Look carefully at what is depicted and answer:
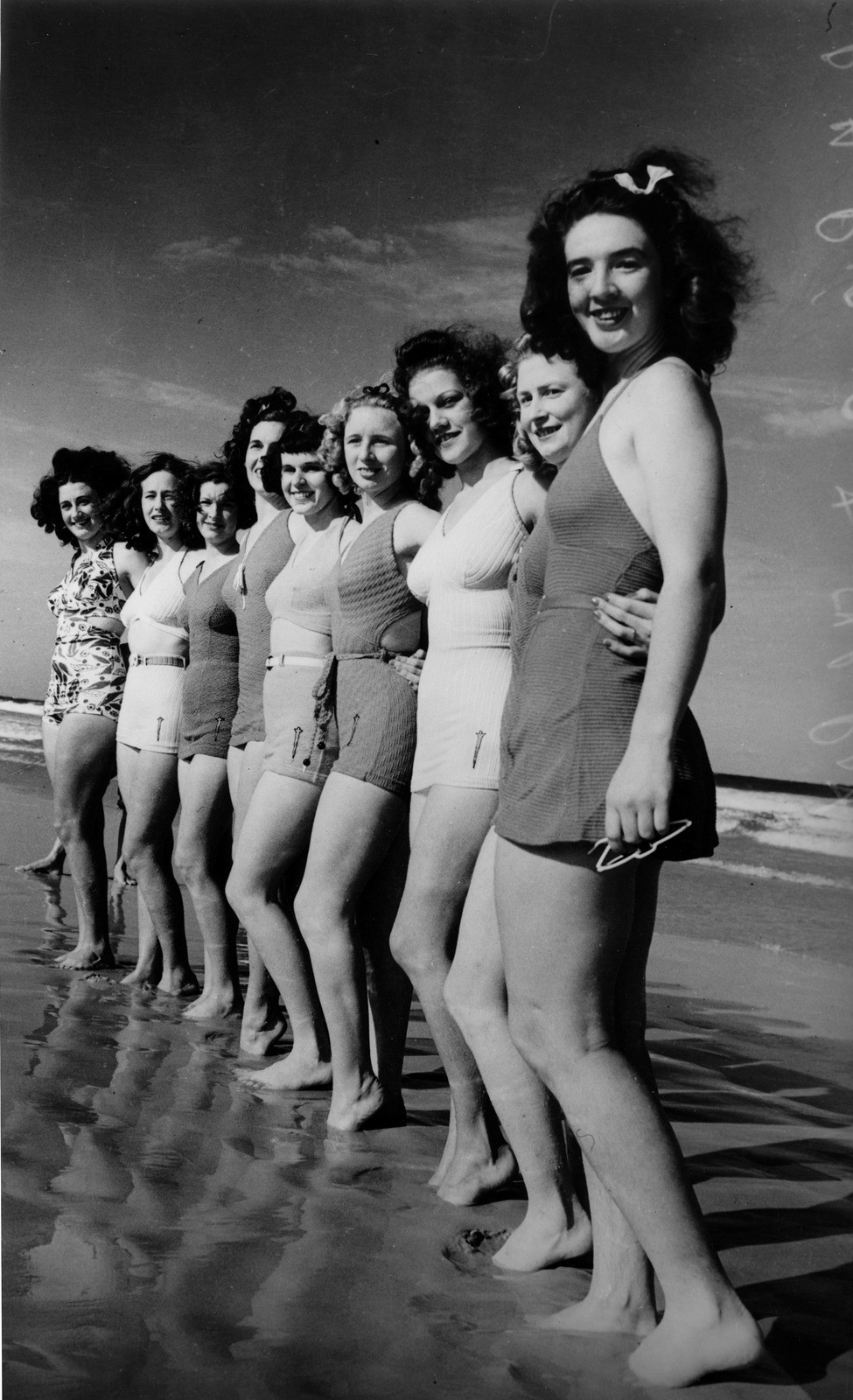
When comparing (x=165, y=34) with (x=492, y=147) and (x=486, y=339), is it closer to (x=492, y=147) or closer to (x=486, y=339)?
(x=492, y=147)

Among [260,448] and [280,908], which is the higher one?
[260,448]

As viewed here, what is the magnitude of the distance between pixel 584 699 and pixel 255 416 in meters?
2.96

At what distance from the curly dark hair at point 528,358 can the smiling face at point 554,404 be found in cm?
3

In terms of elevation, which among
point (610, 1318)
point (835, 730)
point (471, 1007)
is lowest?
point (610, 1318)

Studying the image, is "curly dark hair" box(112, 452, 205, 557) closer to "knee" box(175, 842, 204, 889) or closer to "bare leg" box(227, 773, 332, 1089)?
"knee" box(175, 842, 204, 889)

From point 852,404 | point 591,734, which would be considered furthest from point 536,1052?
point 852,404

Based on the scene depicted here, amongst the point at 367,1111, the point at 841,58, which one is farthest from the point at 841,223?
the point at 367,1111

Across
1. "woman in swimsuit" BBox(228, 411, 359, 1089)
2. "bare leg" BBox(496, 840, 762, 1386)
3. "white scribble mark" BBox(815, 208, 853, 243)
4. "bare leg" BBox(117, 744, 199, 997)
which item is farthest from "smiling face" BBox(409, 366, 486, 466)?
"bare leg" BBox(117, 744, 199, 997)

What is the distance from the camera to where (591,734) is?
1.99 meters

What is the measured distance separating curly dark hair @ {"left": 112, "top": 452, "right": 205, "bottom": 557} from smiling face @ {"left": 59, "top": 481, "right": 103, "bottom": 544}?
9 cm

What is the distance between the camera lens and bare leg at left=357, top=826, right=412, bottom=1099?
354cm

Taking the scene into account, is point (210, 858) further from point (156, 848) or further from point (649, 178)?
point (649, 178)

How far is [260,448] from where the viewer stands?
4621 millimetres

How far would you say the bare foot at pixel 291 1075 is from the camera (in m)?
3.70
